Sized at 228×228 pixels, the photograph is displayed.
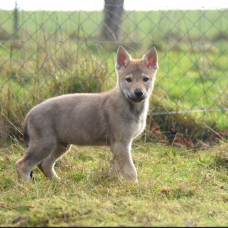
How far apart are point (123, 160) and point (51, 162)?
0.94 meters

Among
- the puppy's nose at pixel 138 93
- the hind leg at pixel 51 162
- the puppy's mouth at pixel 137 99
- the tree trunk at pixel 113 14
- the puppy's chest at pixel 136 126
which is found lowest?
the hind leg at pixel 51 162

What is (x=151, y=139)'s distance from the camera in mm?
6465

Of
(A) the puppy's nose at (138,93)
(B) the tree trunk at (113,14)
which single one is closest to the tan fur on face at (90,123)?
(A) the puppy's nose at (138,93)

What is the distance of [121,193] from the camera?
13.5 feet

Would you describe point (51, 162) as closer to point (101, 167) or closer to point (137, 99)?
point (101, 167)

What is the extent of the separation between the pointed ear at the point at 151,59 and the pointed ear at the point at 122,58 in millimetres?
233

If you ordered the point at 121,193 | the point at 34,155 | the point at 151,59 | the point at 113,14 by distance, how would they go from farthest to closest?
the point at 113,14, the point at 151,59, the point at 34,155, the point at 121,193

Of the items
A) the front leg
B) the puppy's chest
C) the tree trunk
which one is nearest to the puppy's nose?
the puppy's chest

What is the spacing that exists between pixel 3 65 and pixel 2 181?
2.90 metres

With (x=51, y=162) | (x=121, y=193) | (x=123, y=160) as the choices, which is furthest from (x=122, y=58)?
(x=121, y=193)

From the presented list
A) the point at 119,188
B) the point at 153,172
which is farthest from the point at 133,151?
the point at 119,188

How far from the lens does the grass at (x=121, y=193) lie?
3.35m

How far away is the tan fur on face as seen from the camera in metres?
4.92

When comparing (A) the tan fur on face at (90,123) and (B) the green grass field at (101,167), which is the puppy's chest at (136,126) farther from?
(B) the green grass field at (101,167)
